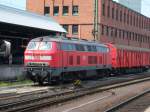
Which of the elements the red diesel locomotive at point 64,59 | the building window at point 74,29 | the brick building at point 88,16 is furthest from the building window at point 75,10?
the red diesel locomotive at point 64,59

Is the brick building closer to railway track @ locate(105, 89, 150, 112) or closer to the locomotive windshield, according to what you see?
the locomotive windshield

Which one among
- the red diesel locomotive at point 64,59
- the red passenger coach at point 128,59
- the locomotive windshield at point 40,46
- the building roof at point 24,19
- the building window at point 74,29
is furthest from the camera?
the building window at point 74,29

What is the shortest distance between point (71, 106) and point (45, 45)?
10.4 m

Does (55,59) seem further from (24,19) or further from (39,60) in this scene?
(24,19)

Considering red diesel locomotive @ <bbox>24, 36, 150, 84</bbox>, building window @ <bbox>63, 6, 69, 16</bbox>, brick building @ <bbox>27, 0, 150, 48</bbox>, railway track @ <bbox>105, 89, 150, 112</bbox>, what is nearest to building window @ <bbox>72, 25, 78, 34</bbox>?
brick building @ <bbox>27, 0, 150, 48</bbox>


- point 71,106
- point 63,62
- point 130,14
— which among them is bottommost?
point 71,106

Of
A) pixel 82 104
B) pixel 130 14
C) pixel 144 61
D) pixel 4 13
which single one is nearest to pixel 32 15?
pixel 4 13

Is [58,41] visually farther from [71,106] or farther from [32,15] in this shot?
[32,15]

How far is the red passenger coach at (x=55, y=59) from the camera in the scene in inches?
1145

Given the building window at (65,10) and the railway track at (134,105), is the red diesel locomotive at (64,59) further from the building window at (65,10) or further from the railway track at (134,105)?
the building window at (65,10)

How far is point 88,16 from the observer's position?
7606cm

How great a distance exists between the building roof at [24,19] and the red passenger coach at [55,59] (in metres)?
5.00

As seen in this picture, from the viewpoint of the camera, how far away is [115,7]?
270ft

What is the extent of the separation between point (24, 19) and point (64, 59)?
9530 mm
